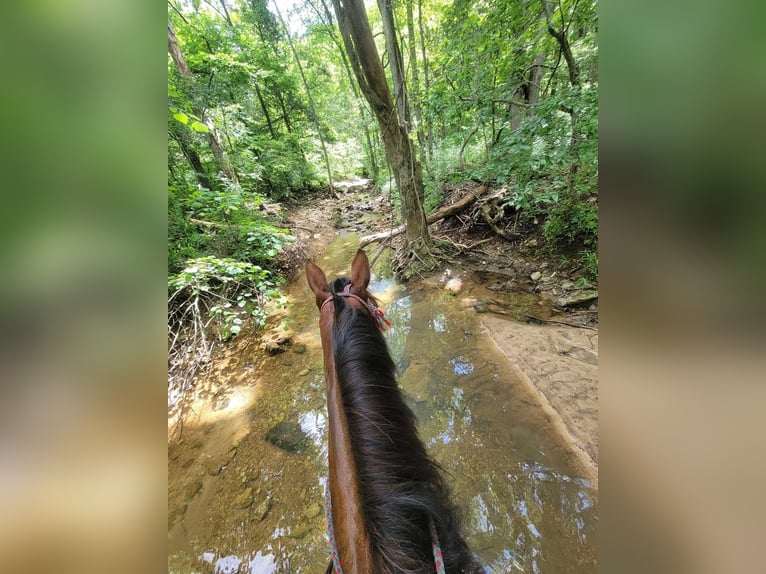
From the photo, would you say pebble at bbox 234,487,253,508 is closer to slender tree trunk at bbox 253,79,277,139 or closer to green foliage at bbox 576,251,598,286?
green foliage at bbox 576,251,598,286

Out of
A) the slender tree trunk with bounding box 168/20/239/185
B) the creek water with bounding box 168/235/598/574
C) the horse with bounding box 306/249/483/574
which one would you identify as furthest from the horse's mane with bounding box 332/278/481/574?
the slender tree trunk with bounding box 168/20/239/185

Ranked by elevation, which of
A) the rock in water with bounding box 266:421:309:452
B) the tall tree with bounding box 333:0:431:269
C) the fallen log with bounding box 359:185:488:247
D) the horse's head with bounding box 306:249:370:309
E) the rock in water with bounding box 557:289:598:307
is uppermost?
the tall tree with bounding box 333:0:431:269

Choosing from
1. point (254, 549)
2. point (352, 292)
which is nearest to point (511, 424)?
point (352, 292)

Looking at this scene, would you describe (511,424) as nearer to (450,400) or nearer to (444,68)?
(450,400)

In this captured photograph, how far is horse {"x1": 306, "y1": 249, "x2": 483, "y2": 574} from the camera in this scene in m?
0.88

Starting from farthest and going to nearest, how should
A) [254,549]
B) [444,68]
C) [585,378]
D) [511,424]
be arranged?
[444,68], [585,378], [511,424], [254,549]

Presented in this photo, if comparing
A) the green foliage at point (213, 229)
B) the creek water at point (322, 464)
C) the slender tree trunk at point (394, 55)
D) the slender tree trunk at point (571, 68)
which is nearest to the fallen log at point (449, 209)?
the slender tree trunk at point (394, 55)

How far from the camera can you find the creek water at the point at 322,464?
1.83 meters

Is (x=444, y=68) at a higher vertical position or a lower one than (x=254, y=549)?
higher

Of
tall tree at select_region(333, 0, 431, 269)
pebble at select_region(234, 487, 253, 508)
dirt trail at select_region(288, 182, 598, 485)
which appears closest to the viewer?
pebble at select_region(234, 487, 253, 508)

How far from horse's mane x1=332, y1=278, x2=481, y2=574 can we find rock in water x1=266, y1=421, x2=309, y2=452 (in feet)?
5.14

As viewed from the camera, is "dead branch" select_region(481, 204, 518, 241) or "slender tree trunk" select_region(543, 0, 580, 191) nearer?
"slender tree trunk" select_region(543, 0, 580, 191)
